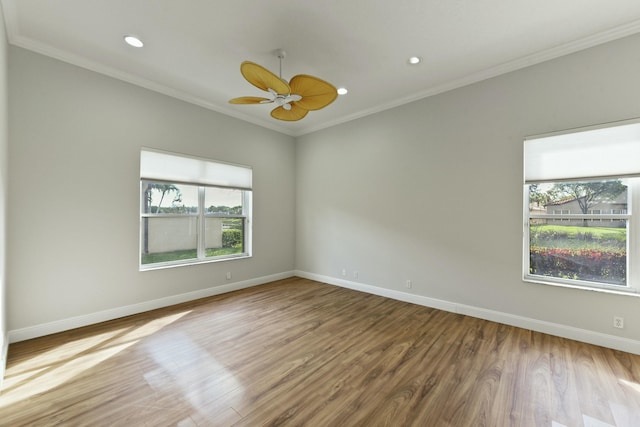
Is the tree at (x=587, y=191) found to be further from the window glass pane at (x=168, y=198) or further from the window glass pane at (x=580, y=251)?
the window glass pane at (x=168, y=198)

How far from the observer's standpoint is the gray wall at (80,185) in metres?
2.81

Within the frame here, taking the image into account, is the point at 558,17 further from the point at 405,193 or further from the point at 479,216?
the point at 405,193

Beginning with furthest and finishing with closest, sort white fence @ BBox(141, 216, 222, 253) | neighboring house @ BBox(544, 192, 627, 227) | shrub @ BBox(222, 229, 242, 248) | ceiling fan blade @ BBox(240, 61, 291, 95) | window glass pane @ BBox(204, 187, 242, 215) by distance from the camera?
1. shrub @ BBox(222, 229, 242, 248)
2. window glass pane @ BBox(204, 187, 242, 215)
3. white fence @ BBox(141, 216, 222, 253)
4. neighboring house @ BBox(544, 192, 627, 227)
5. ceiling fan blade @ BBox(240, 61, 291, 95)

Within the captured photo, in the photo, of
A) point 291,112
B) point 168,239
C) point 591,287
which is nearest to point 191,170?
point 168,239

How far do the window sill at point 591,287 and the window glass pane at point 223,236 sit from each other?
4479 millimetres

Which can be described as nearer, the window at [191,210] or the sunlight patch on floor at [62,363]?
the sunlight patch on floor at [62,363]

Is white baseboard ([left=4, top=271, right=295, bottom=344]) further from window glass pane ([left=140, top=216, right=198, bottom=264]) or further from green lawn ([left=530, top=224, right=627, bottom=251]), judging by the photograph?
green lawn ([left=530, top=224, right=627, bottom=251])

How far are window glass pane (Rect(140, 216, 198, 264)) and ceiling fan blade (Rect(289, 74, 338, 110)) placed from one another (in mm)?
2777

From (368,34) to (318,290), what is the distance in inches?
154

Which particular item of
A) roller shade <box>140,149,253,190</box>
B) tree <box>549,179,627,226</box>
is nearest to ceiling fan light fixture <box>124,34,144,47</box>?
roller shade <box>140,149,253,190</box>

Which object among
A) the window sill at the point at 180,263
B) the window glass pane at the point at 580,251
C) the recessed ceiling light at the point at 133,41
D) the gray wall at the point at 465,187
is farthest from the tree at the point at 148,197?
the window glass pane at the point at 580,251

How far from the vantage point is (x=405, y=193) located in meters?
4.16

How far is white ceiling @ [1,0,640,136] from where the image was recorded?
93.1 inches

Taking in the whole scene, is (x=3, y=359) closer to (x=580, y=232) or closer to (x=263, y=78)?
(x=263, y=78)
